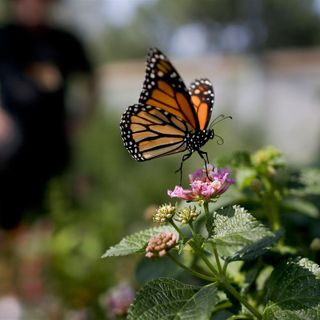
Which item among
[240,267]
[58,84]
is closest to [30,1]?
[58,84]

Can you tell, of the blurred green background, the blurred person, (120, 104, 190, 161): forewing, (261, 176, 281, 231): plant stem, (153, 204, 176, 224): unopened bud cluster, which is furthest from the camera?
the blurred person

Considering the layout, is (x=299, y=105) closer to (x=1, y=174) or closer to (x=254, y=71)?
(x=254, y=71)

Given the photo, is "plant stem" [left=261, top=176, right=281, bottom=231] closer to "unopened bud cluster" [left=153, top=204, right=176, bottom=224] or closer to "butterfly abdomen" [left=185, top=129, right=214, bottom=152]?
"butterfly abdomen" [left=185, top=129, right=214, bottom=152]

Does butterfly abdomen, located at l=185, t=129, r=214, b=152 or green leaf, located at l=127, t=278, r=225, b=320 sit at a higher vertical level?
butterfly abdomen, located at l=185, t=129, r=214, b=152

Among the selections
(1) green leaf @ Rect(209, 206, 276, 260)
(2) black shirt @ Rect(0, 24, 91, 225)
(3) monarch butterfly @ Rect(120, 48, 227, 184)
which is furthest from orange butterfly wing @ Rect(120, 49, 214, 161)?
(2) black shirt @ Rect(0, 24, 91, 225)

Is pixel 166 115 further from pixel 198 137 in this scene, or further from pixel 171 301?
pixel 171 301

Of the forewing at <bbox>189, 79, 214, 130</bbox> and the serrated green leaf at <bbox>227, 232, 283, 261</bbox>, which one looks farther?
the forewing at <bbox>189, 79, 214, 130</bbox>

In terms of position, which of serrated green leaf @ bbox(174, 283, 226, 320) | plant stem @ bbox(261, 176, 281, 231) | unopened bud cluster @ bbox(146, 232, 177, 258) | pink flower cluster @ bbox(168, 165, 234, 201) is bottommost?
plant stem @ bbox(261, 176, 281, 231)

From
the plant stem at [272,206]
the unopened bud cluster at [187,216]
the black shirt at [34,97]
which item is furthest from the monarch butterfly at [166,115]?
the black shirt at [34,97]
